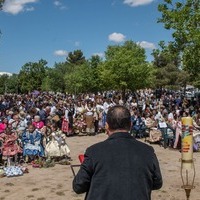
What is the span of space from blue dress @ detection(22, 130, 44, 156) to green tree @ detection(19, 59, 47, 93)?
4825 centimetres

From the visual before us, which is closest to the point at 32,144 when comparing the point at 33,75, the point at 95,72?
the point at 95,72

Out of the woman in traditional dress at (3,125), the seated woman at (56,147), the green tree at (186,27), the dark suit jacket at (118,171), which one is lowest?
the seated woman at (56,147)

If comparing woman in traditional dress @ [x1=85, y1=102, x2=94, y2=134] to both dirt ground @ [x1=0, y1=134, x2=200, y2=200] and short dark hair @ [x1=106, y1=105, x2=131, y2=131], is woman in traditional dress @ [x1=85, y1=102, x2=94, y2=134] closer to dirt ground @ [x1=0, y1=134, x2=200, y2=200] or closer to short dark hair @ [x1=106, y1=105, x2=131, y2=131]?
dirt ground @ [x1=0, y1=134, x2=200, y2=200]

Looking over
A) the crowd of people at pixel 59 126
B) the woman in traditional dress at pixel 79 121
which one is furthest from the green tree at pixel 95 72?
the woman in traditional dress at pixel 79 121

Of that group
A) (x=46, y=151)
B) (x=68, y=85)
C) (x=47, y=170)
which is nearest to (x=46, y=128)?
(x=46, y=151)

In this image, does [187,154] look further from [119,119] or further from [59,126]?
[59,126]

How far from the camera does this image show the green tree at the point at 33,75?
2340 inches

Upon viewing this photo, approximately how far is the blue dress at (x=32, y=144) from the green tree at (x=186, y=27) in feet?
32.4

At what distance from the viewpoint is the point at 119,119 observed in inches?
103

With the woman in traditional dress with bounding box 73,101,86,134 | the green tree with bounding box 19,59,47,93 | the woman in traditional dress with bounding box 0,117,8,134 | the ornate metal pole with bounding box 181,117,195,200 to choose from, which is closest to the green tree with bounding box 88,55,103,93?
the green tree with bounding box 19,59,47,93

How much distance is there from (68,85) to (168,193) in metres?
45.1

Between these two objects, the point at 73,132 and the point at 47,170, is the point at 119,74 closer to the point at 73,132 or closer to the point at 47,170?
the point at 73,132

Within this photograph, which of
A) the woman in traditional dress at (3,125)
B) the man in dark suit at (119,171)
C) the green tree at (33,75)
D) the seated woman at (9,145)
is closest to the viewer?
the man in dark suit at (119,171)

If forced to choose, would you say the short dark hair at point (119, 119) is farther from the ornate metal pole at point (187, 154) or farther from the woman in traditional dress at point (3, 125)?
the woman in traditional dress at point (3, 125)
